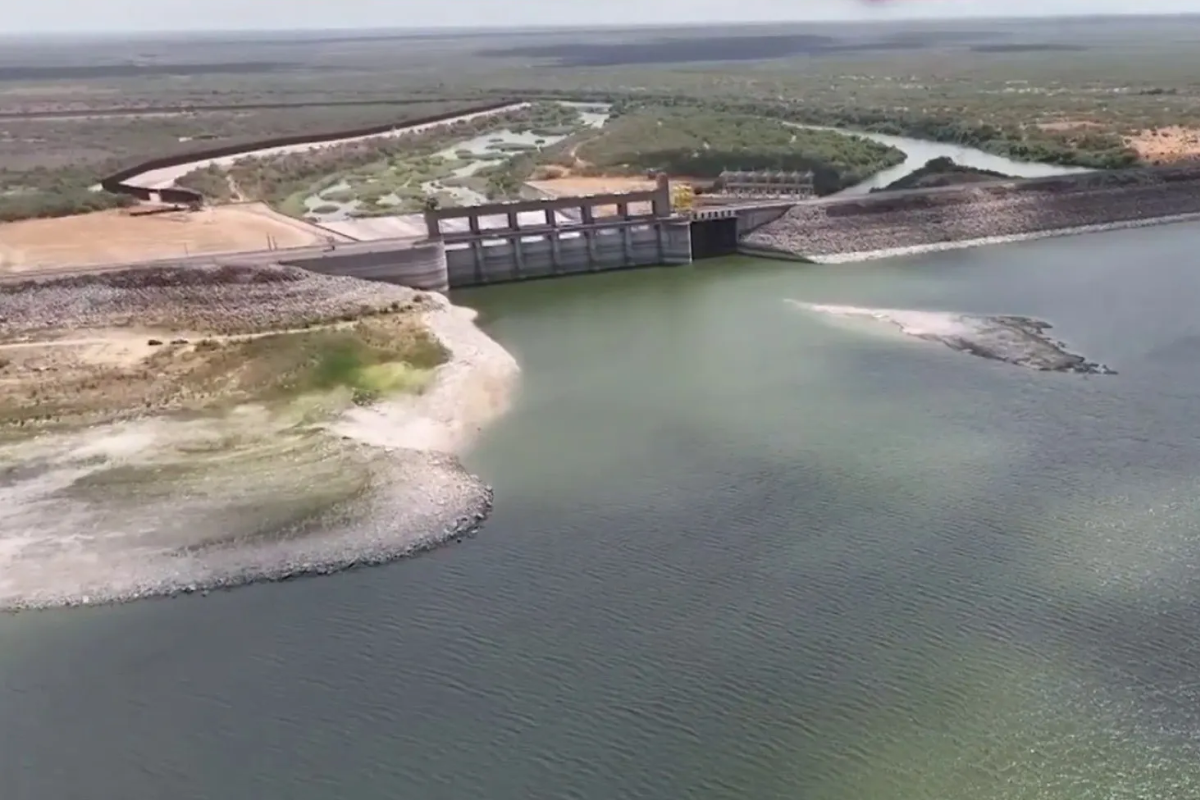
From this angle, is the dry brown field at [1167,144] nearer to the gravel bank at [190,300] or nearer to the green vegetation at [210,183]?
the gravel bank at [190,300]

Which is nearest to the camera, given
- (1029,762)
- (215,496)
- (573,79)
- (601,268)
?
(1029,762)

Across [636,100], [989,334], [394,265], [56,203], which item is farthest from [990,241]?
[636,100]

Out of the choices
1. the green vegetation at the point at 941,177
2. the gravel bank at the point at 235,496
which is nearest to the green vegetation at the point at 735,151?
the green vegetation at the point at 941,177

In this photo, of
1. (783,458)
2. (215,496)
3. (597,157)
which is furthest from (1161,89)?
(215,496)

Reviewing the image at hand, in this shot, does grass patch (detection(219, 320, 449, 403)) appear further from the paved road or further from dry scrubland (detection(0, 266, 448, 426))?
the paved road

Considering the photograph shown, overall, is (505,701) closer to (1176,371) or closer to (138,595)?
(138,595)

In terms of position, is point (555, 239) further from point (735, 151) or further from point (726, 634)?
point (726, 634)
